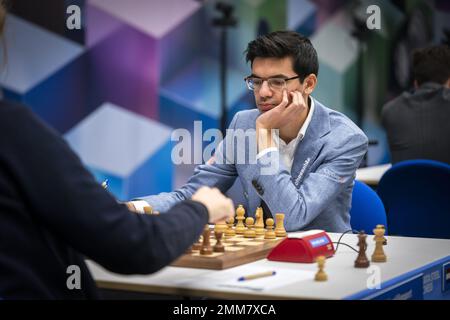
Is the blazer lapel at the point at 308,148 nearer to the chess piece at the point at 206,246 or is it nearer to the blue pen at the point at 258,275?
the chess piece at the point at 206,246

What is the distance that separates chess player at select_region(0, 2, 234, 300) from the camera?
61.7 inches

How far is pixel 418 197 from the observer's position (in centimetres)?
391

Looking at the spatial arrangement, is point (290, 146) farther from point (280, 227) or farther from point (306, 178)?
point (280, 227)

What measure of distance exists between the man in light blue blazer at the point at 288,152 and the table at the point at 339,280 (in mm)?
362

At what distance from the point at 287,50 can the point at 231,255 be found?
1.14 meters

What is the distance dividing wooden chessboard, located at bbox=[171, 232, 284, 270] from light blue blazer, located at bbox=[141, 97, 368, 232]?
1.06 feet

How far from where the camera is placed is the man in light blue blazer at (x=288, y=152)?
112 inches

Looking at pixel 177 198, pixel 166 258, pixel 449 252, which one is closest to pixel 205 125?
pixel 177 198

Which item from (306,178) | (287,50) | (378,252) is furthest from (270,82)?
(378,252)

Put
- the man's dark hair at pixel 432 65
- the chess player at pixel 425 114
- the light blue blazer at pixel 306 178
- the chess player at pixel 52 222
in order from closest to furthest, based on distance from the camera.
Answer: the chess player at pixel 52 222 → the light blue blazer at pixel 306 178 → the chess player at pixel 425 114 → the man's dark hair at pixel 432 65

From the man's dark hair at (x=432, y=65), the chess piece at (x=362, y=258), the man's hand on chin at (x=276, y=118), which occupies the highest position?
the man's dark hair at (x=432, y=65)

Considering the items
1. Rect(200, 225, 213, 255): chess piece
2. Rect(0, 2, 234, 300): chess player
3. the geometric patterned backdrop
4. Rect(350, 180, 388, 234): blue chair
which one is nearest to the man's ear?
Rect(350, 180, 388, 234): blue chair

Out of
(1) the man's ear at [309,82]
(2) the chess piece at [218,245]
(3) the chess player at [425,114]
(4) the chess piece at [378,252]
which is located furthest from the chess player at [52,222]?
(3) the chess player at [425,114]

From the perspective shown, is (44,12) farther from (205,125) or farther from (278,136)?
(278,136)
